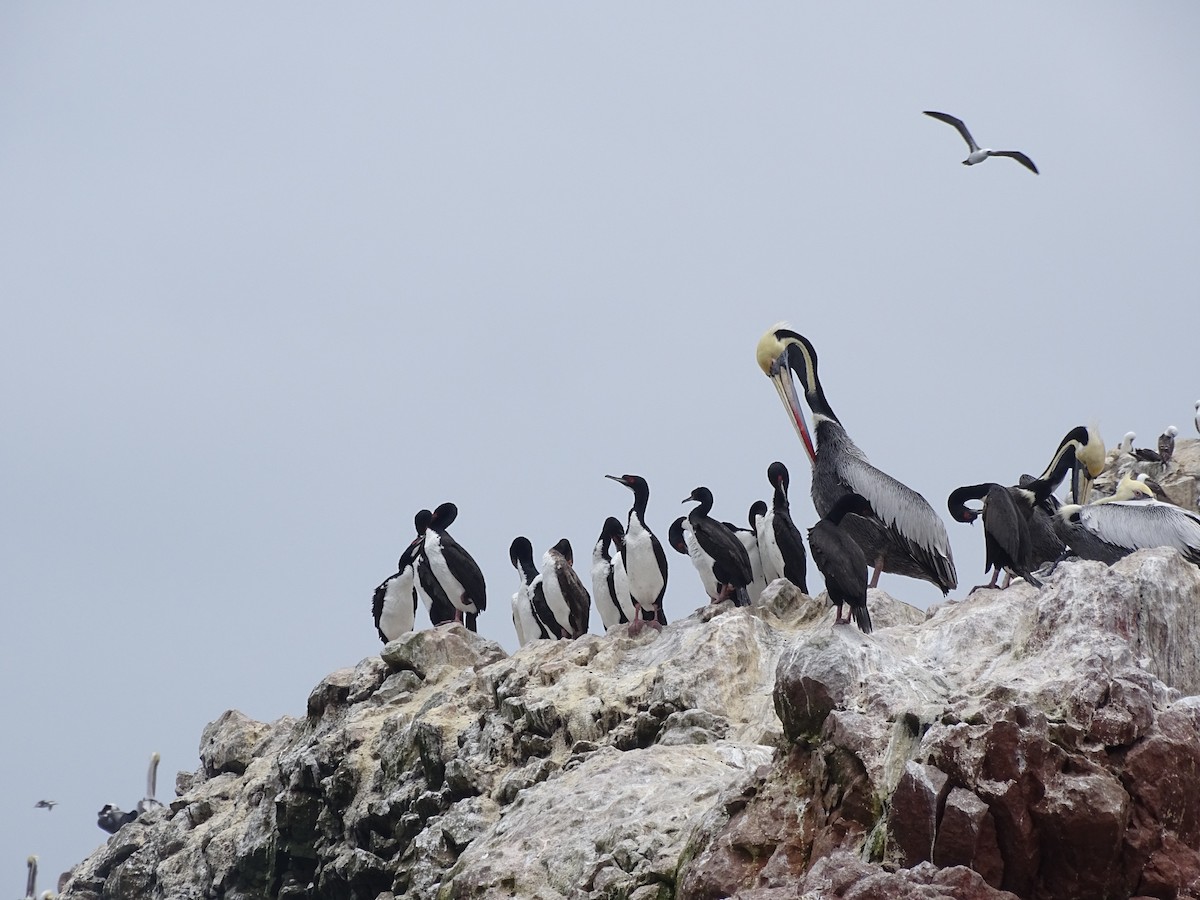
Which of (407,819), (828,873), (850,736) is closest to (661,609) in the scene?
(407,819)

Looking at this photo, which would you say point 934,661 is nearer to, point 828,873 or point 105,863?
point 828,873

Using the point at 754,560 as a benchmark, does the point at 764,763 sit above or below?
below

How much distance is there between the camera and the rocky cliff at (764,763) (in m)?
7.35

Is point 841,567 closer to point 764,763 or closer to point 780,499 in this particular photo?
point 764,763

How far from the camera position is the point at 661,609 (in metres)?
15.7

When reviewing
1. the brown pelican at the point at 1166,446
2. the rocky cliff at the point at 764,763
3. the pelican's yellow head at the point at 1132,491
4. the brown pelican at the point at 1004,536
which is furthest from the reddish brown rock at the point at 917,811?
the brown pelican at the point at 1166,446

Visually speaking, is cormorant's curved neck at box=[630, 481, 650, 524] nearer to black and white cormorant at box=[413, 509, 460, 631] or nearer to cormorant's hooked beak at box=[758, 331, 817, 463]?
cormorant's hooked beak at box=[758, 331, 817, 463]

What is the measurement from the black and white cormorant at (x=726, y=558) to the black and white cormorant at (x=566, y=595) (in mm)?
1479

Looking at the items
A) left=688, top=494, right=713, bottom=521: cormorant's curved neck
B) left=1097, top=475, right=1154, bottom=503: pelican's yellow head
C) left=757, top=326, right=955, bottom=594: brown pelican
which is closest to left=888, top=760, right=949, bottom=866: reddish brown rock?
left=757, top=326, right=955, bottom=594: brown pelican

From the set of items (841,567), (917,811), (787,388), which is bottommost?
(917,811)

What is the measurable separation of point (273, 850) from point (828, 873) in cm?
942

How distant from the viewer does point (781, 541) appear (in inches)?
622

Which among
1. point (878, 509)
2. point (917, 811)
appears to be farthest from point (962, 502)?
point (917, 811)

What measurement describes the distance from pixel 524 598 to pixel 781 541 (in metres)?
3.78
